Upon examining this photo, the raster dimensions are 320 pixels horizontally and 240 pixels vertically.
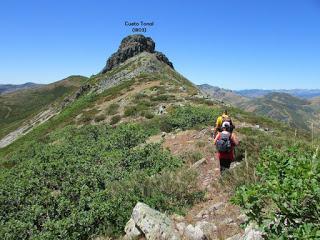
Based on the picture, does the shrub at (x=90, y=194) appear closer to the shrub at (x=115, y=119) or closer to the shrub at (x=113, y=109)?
the shrub at (x=115, y=119)

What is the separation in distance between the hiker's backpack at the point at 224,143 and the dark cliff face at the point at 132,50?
63.9 meters

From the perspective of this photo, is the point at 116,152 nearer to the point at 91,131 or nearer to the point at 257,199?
the point at 91,131

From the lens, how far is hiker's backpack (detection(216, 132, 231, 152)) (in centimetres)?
1175

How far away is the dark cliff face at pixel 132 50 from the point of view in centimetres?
7850

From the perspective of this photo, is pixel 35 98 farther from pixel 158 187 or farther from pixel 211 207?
pixel 211 207

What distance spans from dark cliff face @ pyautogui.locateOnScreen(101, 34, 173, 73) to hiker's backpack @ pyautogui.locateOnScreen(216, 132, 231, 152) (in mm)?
63906

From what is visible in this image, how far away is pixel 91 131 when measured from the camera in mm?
25000

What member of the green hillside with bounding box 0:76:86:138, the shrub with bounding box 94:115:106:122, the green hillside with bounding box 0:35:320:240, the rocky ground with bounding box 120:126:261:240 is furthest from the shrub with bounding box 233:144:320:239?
the green hillside with bounding box 0:76:86:138

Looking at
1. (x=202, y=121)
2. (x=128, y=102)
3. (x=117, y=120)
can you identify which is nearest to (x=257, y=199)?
(x=202, y=121)

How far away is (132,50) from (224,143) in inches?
2720

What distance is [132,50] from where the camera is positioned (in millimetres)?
78938

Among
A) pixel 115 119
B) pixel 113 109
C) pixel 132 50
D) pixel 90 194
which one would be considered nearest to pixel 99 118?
pixel 115 119

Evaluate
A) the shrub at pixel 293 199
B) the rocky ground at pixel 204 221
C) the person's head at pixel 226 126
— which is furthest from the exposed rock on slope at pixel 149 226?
the person's head at pixel 226 126

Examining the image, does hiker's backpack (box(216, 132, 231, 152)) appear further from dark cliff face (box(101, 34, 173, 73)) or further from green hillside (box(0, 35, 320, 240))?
dark cliff face (box(101, 34, 173, 73))
